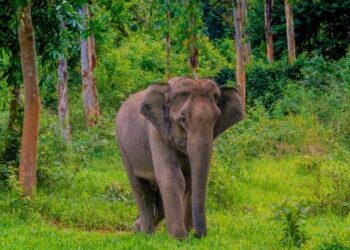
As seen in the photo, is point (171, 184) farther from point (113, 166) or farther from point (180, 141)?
point (113, 166)

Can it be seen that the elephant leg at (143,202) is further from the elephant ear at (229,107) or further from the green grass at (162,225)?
the elephant ear at (229,107)

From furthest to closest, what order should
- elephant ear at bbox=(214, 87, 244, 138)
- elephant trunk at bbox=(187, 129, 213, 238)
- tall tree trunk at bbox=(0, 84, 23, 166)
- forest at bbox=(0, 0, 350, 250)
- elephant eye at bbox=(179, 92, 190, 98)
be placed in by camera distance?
tall tree trunk at bbox=(0, 84, 23, 166)
elephant ear at bbox=(214, 87, 244, 138)
forest at bbox=(0, 0, 350, 250)
elephant eye at bbox=(179, 92, 190, 98)
elephant trunk at bbox=(187, 129, 213, 238)

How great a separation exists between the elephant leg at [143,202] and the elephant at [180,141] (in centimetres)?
1

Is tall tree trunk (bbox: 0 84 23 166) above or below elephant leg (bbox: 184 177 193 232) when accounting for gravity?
above

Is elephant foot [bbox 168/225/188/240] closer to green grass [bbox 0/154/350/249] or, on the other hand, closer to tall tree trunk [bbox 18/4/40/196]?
green grass [bbox 0/154/350/249]

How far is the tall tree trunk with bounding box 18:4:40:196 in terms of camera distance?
11781mm

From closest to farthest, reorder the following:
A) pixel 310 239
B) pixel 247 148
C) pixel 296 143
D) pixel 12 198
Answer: pixel 310 239
pixel 12 198
pixel 247 148
pixel 296 143

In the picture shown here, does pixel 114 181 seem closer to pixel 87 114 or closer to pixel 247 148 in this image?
pixel 247 148

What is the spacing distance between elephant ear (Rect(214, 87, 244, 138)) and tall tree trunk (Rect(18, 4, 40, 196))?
3.18 metres

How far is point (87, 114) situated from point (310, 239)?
1540 centimetres

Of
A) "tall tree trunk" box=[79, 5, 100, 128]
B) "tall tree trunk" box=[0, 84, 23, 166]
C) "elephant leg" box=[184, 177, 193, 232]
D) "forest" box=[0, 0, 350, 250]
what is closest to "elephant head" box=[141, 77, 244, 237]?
"forest" box=[0, 0, 350, 250]

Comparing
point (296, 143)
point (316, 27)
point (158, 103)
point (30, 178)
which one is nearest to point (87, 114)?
point (296, 143)

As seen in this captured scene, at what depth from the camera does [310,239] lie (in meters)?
9.26

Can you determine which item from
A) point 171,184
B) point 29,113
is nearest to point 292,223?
point 171,184
